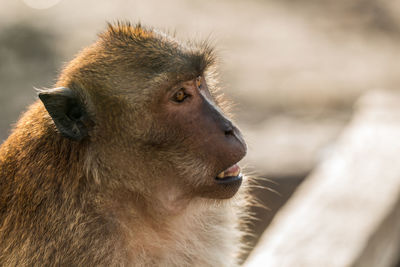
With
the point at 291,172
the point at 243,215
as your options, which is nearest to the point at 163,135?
the point at 243,215

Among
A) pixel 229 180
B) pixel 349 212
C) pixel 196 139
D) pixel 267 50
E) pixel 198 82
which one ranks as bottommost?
pixel 267 50

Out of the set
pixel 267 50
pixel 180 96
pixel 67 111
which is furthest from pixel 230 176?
pixel 267 50

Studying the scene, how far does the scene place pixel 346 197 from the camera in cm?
425

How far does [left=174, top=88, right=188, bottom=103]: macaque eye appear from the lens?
9.73 ft

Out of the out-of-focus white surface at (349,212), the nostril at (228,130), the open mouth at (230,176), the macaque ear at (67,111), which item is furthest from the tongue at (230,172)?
the out-of-focus white surface at (349,212)

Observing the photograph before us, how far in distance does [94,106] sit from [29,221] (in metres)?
0.53

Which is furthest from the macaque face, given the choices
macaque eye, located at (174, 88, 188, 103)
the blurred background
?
the blurred background

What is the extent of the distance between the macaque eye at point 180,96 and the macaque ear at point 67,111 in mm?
388

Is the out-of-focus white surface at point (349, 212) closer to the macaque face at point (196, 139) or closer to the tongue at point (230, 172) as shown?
the tongue at point (230, 172)

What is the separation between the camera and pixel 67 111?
110 inches

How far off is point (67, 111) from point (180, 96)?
49 centimetres

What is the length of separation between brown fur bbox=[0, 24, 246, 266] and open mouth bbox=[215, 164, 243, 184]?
2.6 inches

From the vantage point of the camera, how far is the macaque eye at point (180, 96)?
2.96m

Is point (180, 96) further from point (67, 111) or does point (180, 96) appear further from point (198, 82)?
point (67, 111)
